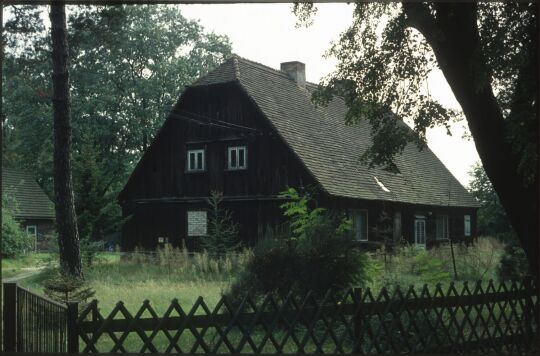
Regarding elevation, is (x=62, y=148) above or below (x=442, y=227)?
above

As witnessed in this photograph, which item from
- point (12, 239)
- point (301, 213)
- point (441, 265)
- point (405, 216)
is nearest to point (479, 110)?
point (301, 213)

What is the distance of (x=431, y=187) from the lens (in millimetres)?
30891

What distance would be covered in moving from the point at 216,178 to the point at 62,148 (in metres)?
12.2

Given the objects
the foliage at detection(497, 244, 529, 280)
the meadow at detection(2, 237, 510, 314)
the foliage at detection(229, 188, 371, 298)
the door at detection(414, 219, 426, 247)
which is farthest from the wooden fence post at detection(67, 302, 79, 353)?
the door at detection(414, 219, 426, 247)

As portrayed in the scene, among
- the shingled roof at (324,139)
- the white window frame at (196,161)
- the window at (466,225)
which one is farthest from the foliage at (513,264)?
the window at (466,225)

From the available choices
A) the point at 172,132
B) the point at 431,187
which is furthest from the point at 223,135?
the point at 431,187

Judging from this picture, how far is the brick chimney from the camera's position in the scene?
2950cm

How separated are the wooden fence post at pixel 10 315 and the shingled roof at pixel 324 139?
1562cm

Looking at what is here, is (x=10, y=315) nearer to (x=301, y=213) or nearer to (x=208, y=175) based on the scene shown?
(x=301, y=213)

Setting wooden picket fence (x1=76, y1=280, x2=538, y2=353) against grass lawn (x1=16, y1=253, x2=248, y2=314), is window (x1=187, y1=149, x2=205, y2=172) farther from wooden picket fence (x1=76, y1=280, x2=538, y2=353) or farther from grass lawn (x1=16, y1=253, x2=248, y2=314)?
wooden picket fence (x1=76, y1=280, x2=538, y2=353)

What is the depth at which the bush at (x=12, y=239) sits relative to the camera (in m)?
20.0

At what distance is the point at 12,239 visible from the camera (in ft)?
70.4

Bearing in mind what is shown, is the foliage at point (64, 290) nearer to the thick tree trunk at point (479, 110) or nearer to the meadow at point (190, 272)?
the meadow at point (190, 272)

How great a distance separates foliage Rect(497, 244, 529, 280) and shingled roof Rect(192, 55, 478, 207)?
6.09 metres
